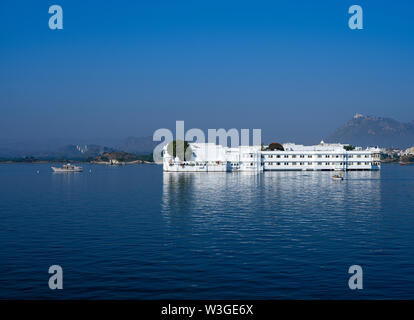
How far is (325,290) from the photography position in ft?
64.6

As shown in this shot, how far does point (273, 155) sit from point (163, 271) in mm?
156029

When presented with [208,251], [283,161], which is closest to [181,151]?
[283,161]

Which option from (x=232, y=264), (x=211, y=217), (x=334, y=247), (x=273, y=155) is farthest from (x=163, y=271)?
(x=273, y=155)

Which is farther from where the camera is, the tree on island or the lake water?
the tree on island

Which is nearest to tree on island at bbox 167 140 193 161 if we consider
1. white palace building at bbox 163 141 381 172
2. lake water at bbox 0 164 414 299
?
white palace building at bbox 163 141 381 172

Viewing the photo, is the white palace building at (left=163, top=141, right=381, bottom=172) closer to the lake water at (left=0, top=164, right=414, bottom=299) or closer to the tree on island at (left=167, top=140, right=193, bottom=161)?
the tree on island at (left=167, top=140, right=193, bottom=161)

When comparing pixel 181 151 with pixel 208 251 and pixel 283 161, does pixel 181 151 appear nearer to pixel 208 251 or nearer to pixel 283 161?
pixel 283 161

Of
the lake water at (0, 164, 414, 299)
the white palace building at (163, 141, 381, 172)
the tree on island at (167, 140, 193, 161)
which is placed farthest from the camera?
the tree on island at (167, 140, 193, 161)

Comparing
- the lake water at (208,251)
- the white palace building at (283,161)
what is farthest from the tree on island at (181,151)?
the lake water at (208,251)

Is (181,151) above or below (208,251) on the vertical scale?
above

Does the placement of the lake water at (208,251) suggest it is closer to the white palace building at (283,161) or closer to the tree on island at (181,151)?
the white palace building at (283,161)

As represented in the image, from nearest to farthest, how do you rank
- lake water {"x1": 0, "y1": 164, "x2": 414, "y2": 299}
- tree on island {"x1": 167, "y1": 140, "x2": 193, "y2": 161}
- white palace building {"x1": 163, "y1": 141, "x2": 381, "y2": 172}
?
lake water {"x1": 0, "y1": 164, "x2": 414, "y2": 299}, white palace building {"x1": 163, "y1": 141, "x2": 381, "y2": 172}, tree on island {"x1": 167, "y1": 140, "x2": 193, "y2": 161}

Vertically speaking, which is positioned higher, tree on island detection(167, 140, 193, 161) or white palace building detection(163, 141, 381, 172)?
tree on island detection(167, 140, 193, 161)
